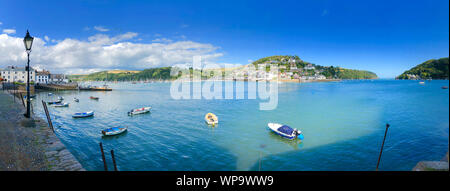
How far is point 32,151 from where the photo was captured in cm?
945

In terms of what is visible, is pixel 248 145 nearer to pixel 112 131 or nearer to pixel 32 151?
pixel 112 131

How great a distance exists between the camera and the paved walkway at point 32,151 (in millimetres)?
8172

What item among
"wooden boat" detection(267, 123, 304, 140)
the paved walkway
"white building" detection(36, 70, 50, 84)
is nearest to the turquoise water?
"wooden boat" detection(267, 123, 304, 140)

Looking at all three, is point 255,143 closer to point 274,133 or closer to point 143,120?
point 274,133

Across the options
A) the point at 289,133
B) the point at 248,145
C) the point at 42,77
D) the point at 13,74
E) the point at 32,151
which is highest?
the point at 13,74

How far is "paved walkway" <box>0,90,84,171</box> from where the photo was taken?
817 centimetres

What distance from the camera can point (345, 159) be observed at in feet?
48.0

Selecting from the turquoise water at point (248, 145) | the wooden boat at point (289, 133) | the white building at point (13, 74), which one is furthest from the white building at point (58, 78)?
the wooden boat at point (289, 133)

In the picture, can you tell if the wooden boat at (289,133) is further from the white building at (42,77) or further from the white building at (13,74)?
the white building at (42,77)

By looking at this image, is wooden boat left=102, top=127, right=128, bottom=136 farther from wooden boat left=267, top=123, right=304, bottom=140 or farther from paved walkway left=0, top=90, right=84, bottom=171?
wooden boat left=267, top=123, right=304, bottom=140

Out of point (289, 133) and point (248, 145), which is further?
point (289, 133)

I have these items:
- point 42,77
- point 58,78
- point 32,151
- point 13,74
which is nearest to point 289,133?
point 32,151

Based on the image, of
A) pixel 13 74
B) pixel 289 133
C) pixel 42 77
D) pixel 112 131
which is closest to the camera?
pixel 289 133
